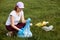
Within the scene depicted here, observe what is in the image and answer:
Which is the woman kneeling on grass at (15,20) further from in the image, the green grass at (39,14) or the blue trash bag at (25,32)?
the green grass at (39,14)

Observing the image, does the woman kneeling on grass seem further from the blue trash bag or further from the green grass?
the green grass

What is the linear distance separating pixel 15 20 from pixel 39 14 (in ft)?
7.78

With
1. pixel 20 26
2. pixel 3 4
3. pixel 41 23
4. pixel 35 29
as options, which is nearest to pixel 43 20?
pixel 41 23

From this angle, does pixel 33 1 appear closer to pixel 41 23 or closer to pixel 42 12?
pixel 42 12

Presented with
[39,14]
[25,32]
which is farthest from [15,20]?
[39,14]

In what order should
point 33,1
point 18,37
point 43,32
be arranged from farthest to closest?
point 33,1, point 43,32, point 18,37

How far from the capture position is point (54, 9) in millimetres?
9133

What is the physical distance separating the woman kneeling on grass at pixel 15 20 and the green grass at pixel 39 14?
22 centimetres

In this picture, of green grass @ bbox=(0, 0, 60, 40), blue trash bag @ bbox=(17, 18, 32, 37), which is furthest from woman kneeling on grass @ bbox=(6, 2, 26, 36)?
green grass @ bbox=(0, 0, 60, 40)

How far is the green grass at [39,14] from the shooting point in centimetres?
615

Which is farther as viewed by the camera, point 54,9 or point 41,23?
point 54,9

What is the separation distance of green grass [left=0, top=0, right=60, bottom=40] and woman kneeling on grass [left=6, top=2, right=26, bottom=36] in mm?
217

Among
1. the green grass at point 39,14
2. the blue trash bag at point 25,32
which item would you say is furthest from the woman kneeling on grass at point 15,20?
the green grass at point 39,14

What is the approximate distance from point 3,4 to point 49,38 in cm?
429
